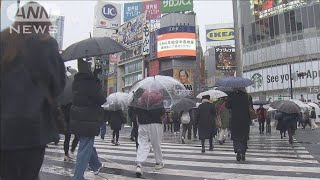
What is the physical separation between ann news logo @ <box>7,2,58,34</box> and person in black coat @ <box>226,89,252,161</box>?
263 inches

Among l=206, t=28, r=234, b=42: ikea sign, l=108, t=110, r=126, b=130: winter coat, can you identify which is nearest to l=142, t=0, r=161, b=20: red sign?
l=206, t=28, r=234, b=42: ikea sign

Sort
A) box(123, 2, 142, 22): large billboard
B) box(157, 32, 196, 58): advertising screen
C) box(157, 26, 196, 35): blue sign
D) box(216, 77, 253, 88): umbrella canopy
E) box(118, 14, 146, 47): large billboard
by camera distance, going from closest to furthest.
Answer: box(216, 77, 253, 88): umbrella canopy → box(157, 32, 196, 58): advertising screen → box(157, 26, 196, 35): blue sign → box(118, 14, 146, 47): large billboard → box(123, 2, 142, 22): large billboard

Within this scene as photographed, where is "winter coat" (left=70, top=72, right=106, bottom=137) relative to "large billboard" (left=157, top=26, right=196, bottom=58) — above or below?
below

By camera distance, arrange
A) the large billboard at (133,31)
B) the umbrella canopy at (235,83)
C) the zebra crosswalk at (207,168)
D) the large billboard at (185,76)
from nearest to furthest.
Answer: the zebra crosswalk at (207,168), the umbrella canopy at (235,83), the large billboard at (185,76), the large billboard at (133,31)

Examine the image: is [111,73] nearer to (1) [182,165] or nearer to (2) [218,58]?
(2) [218,58]

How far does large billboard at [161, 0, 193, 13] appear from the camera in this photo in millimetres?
80125

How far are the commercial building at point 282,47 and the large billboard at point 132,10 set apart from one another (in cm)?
3791

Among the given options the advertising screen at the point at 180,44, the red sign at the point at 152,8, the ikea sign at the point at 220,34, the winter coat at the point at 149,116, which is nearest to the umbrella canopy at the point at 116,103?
the winter coat at the point at 149,116

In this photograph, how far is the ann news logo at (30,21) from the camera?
278cm

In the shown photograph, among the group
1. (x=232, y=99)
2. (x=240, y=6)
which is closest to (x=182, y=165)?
(x=232, y=99)

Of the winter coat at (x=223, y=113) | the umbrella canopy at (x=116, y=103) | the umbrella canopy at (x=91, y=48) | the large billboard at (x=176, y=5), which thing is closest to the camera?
the umbrella canopy at (x=91, y=48)

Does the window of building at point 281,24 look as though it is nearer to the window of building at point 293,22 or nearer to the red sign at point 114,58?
the window of building at point 293,22

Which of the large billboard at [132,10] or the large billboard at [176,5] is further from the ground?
the large billboard at [132,10]

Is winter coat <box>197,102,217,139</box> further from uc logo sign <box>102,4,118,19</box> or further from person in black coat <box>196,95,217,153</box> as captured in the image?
uc logo sign <box>102,4,118,19</box>
